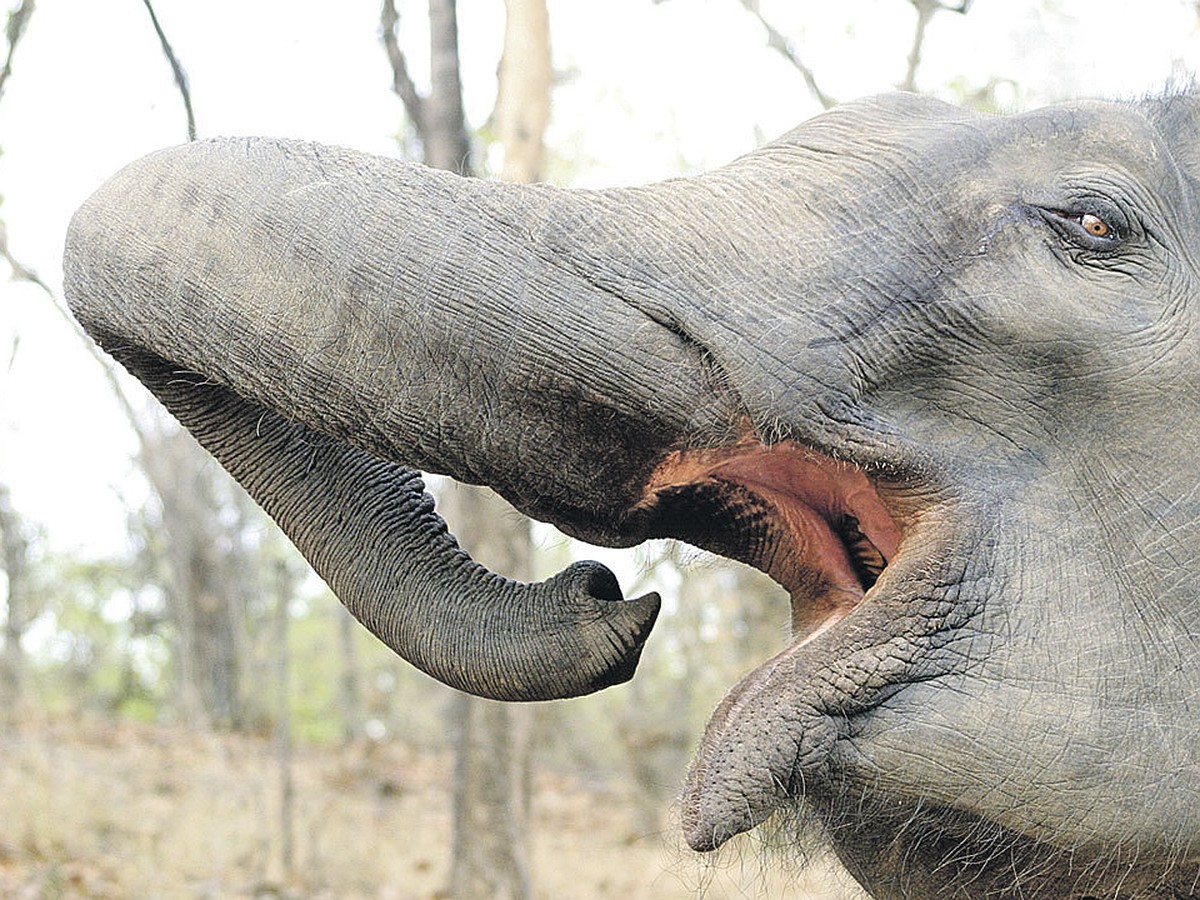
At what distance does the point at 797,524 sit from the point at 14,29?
18.5 feet

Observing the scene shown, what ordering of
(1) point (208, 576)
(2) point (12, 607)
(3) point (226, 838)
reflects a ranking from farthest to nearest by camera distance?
(1) point (208, 576)
(2) point (12, 607)
(3) point (226, 838)

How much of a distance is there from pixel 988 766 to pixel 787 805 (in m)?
0.26

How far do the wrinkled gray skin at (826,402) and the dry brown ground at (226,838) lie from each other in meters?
3.32


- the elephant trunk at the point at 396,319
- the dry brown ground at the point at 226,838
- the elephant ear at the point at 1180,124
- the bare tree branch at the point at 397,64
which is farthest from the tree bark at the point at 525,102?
the elephant trunk at the point at 396,319

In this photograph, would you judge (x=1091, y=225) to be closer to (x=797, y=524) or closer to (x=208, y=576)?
(x=797, y=524)

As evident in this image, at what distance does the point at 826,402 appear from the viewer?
6.33ft

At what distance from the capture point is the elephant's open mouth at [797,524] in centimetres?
208

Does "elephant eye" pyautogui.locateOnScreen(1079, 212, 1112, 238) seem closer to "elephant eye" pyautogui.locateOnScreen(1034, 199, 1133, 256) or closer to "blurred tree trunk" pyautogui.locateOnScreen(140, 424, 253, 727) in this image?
"elephant eye" pyautogui.locateOnScreen(1034, 199, 1133, 256)

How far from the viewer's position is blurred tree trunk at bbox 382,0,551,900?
5.92 m

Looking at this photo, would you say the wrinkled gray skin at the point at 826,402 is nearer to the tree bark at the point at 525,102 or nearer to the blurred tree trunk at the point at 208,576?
the tree bark at the point at 525,102

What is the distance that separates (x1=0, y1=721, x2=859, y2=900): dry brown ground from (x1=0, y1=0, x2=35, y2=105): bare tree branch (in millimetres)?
3483

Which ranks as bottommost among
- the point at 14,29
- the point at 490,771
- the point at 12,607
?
the point at 12,607

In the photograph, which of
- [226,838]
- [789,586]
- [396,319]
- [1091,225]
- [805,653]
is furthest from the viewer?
[226,838]

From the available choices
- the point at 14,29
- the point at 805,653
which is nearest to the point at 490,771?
the point at 14,29
